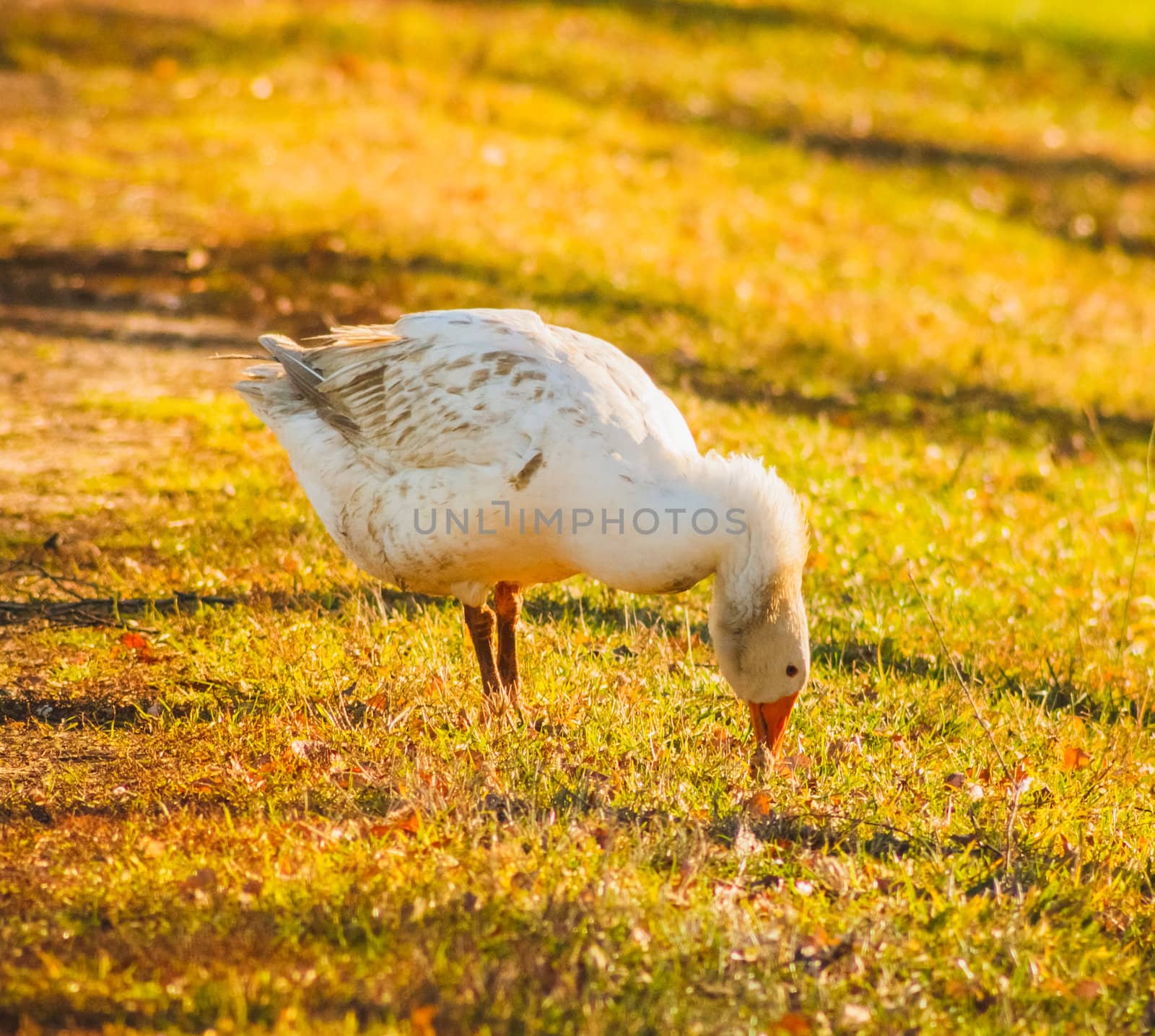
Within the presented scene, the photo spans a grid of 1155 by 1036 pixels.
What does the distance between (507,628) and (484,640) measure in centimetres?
21

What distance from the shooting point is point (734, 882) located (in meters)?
4.05

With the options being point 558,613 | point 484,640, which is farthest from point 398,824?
point 558,613

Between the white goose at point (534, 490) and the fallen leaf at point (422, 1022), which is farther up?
the white goose at point (534, 490)

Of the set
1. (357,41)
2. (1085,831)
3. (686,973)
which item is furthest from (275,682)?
(357,41)

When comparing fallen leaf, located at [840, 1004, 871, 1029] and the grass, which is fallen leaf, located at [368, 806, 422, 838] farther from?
fallen leaf, located at [840, 1004, 871, 1029]

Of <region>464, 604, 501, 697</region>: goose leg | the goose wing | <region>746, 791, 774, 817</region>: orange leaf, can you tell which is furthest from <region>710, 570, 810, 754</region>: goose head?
<region>464, 604, 501, 697</region>: goose leg

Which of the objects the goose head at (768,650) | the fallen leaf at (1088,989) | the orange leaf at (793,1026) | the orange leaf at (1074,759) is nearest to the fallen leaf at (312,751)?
the goose head at (768,650)

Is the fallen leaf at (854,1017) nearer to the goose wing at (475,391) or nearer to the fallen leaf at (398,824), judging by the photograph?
the fallen leaf at (398,824)

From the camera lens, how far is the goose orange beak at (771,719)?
4734 mm

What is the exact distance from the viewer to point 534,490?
4.57 m

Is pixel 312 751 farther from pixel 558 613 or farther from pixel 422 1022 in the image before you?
pixel 558 613

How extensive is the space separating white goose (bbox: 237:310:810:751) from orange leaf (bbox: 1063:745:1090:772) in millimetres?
1257

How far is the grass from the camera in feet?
12.2

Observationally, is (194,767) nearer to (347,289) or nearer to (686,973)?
(686,973)
